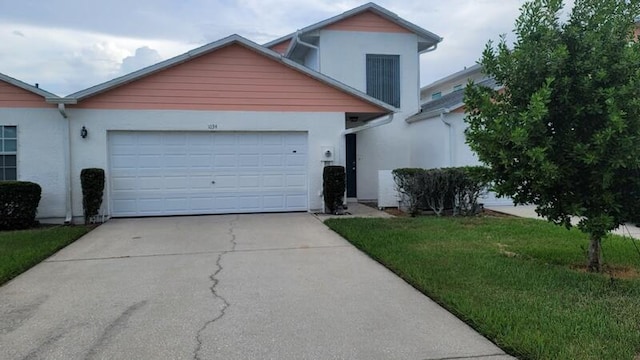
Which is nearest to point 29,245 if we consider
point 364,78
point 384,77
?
point 364,78

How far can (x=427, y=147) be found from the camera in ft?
51.1

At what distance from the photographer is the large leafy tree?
553 cm

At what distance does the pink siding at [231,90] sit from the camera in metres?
12.2

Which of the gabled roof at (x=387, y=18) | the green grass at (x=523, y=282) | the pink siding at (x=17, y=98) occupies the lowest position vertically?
the green grass at (x=523, y=282)

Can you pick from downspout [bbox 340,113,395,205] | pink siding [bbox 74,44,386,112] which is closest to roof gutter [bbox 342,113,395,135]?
downspout [bbox 340,113,395,205]

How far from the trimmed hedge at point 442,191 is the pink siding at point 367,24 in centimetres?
631

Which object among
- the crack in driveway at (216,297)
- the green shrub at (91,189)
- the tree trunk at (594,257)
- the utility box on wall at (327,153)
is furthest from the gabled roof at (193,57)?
the tree trunk at (594,257)

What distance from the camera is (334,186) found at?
492 inches

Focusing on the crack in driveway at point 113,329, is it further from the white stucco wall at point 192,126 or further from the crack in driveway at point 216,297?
the white stucco wall at point 192,126

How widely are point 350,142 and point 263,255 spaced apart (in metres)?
9.04

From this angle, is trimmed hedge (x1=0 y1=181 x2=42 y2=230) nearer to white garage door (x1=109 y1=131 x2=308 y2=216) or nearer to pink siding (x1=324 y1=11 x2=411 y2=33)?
white garage door (x1=109 y1=131 x2=308 y2=216)

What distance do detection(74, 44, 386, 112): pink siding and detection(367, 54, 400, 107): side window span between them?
3.81m

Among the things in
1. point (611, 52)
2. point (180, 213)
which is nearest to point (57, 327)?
point (611, 52)

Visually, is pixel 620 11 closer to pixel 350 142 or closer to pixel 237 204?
pixel 237 204
